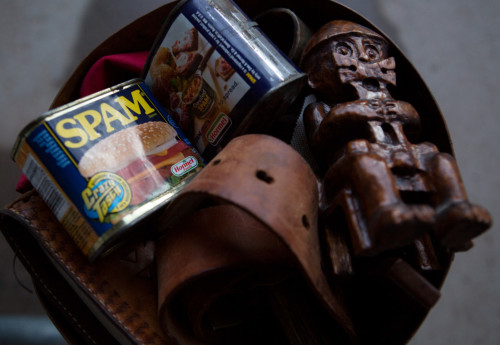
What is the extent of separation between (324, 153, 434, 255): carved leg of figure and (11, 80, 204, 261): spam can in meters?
0.30

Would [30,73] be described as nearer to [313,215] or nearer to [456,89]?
[313,215]

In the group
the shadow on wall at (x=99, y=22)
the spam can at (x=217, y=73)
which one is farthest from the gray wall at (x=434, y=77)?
the spam can at (x=217, y=73)

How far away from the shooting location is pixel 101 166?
0.68 m

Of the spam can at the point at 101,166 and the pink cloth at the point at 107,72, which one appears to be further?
the pink cloth at the point at 107,72

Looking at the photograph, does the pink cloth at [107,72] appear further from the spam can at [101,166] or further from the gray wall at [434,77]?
the gray wall at [434,77]

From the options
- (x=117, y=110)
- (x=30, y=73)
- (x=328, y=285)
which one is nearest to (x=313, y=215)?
(x=328, y=285)

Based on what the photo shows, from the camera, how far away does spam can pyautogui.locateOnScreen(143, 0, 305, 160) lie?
28.1 inches

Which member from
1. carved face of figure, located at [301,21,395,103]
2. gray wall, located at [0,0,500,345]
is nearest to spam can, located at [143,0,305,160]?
carved face of figure, located at [301,21,395,103]

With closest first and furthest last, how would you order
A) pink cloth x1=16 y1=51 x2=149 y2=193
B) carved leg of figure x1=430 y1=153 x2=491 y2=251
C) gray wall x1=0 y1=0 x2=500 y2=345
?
carved leg of figure x1=430 y1=153 x2=491 y2=251 < pink cloth x1=16 y1=51 x2=149 y2=193 < gray wall x1=0 y1=0 x2=500 y2=345

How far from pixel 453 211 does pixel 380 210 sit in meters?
0.09

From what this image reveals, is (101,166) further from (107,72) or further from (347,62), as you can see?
(347,62)

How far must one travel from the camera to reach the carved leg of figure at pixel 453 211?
20.1 inches

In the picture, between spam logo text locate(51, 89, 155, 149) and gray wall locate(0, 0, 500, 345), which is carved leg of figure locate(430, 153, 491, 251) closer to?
spam logo text locate(51, 89, 155, 149)

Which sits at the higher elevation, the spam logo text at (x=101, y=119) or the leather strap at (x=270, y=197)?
the spam logo text at (x=101, y=119)
